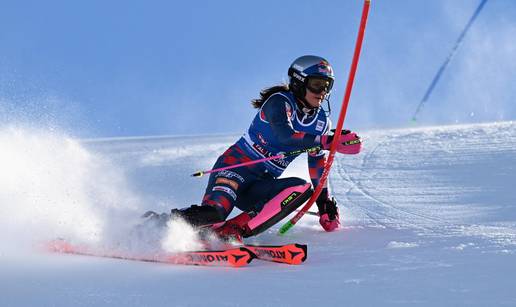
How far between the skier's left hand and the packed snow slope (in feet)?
0.32

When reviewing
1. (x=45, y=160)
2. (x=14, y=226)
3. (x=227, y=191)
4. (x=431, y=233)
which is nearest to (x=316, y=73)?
(x=227, y=191)

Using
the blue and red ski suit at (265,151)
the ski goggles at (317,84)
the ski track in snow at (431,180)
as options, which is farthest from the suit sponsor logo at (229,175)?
the ski track in snow at (431,180)

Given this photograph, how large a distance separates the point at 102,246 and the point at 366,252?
1.79 metres

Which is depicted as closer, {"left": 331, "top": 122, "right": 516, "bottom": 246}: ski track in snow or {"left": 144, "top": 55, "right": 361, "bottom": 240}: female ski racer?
{"left": 144, "top": 55, "right": 361, "bottom": 240}: female ski racer

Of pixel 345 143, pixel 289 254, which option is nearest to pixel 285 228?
pixel 345 143

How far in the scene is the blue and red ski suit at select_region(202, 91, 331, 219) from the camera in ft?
18.1

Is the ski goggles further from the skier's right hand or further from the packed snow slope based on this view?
the packed snow slope

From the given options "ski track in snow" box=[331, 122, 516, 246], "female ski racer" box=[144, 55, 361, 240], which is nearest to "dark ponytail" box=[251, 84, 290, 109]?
"female ski racer" box=[144, 55, 361, 240]

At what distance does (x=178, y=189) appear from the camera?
9117 millimetres

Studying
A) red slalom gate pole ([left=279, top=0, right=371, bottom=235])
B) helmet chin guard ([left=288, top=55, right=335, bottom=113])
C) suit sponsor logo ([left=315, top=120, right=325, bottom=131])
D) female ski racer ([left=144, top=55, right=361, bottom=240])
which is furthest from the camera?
suit sponsor logo ([left=315, top=120, right=325, bottom=131])

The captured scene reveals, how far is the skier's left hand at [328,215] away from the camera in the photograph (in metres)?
5.94

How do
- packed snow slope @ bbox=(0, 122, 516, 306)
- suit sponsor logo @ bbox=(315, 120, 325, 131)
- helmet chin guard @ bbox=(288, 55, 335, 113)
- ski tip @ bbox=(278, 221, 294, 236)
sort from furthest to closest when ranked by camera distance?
suit sponsor logo @ bbox=(315, 120, 325, 131) → ski tip @ bbox=(278, 221, 294, 236) → helmet chin guard @ bbox=(288, 55, 335, 113) → packed snow slope @ bbox=(0, 122, 516, 306)

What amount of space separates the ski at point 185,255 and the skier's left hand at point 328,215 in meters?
1.31

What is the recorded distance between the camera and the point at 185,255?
483 centimetres
